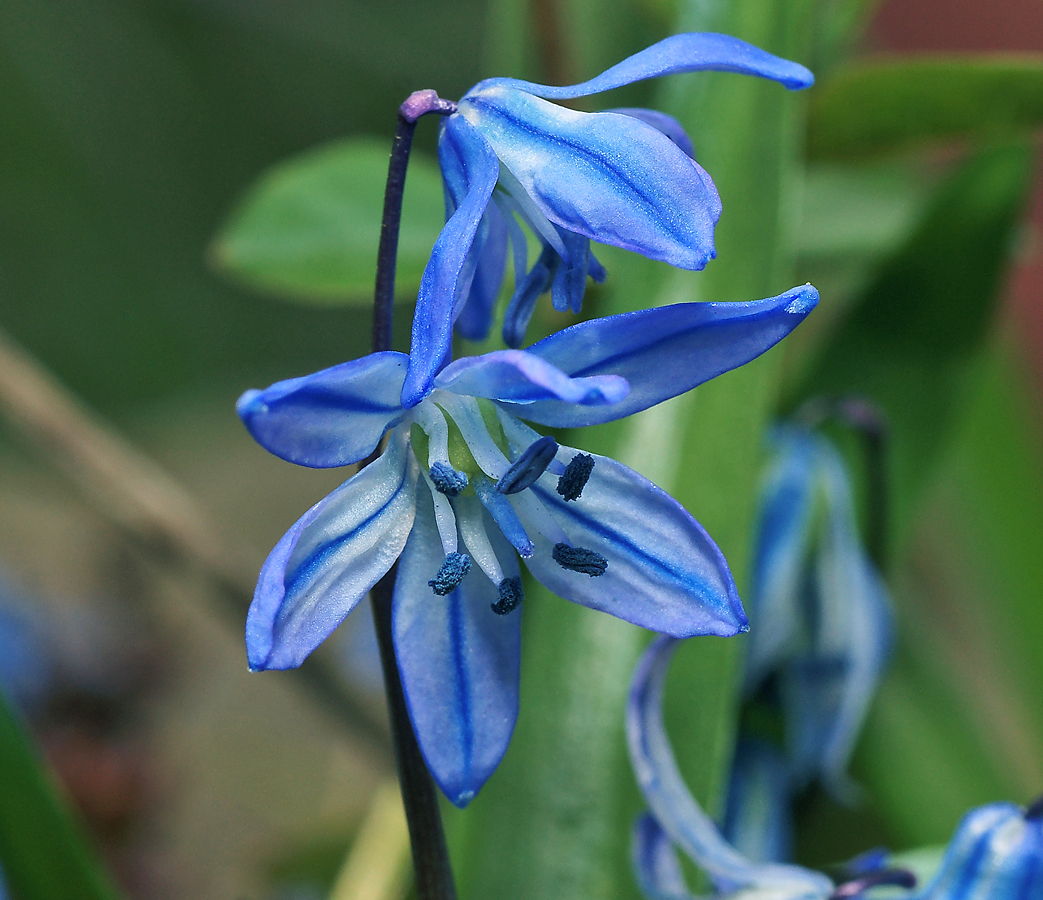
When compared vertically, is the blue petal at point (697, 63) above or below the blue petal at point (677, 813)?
above

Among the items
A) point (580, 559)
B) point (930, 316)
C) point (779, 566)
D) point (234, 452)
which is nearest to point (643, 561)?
point (580, 559)

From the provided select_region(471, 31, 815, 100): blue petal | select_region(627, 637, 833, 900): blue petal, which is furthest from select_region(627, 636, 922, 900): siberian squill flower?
select_region(471, 31, 815, 100): blue petal

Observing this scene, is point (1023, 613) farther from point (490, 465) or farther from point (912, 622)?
point (490, 465)

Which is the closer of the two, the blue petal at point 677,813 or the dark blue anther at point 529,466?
the dark blue anther at point 529,466

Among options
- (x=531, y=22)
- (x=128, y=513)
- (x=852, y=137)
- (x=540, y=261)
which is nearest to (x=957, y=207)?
(x=852, y=137)

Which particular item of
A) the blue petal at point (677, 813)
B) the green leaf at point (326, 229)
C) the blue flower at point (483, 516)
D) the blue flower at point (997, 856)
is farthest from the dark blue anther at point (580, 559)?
the green leaf at point (326, 229)

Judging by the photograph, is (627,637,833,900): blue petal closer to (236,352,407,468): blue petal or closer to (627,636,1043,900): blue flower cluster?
(627,636,1043,900): blue flower cluster

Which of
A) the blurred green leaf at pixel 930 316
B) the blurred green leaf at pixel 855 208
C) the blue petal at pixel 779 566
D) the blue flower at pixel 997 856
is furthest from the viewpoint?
the blurred green leaf at pixel 855 208

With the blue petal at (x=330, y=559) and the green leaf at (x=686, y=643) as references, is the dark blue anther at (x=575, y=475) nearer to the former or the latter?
the blue petal at (x=330, y=559)
